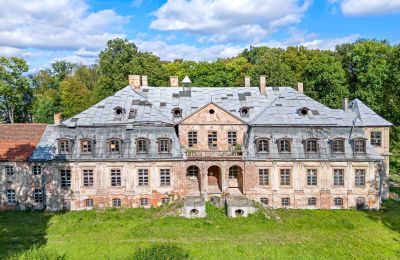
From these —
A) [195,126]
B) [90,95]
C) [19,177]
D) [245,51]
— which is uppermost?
[245,51]

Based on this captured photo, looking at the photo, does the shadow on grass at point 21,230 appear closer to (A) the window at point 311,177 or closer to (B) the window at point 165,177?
(B) the window at point 165,177

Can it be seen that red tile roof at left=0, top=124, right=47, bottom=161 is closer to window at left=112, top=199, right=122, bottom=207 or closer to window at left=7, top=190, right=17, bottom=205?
window at left=7, top=190, right=17, bottom=205

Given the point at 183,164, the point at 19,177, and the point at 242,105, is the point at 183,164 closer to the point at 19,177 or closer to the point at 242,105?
the point at 242,105

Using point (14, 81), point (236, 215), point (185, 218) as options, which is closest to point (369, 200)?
point (236, 215)

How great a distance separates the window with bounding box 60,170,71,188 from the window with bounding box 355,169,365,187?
27.5 metres

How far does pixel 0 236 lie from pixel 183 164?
1610 cm

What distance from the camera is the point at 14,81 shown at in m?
56.8

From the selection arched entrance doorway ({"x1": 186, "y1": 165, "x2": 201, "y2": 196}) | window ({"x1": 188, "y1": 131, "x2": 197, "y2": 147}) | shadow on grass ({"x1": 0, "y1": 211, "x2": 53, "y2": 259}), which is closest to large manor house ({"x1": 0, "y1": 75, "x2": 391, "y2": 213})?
window ({"x1": 188, "y1": 131, "x2": 197, "y2": 147})

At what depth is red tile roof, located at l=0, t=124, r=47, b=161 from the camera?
3506cm

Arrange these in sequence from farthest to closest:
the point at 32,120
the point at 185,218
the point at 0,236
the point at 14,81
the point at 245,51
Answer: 1. the point at 245,51
2. the point at 32,120
3. the point at 14,81
4. the point at 185,218
5. the point at 0,236

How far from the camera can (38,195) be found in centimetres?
3509

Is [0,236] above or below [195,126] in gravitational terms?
below

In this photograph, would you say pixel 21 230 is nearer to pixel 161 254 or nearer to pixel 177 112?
pixel 161 254

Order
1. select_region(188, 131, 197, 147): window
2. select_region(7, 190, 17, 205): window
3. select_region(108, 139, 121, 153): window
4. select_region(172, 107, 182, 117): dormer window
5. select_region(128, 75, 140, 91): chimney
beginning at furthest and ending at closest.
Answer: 1. select_region(128, 75, 140, 91): chimney
2. select_region(172, 107, 182, 117): dormer window
3. select_region(188, 131, 197, 147): window
4. select_region(7, 190, 17, 205): window
5. select_region(108, 139, 121, 153): window
